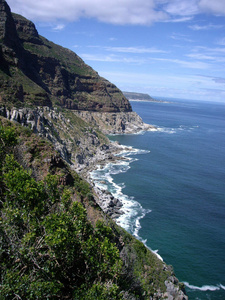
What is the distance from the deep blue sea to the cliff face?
1234 inches

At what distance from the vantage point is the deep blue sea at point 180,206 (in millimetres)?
37344

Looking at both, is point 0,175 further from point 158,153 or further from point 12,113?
point 158,153

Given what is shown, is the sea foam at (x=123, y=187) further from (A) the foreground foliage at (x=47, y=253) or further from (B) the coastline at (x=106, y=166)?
(A) the foreground foliage at (x=47, y=253)

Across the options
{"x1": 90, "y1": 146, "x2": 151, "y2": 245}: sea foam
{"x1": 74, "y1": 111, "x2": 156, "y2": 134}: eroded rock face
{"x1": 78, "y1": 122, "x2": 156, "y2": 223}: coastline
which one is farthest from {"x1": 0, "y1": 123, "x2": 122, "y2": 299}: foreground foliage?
{"x1": 74, "y1": 111, "x2": 156, "y2": 134}: eroded rock face

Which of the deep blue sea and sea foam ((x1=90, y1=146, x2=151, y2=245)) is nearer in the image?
the deep blue sea

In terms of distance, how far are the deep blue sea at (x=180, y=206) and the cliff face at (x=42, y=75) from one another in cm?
3135

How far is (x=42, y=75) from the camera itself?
11338cm

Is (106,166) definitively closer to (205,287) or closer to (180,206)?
(180,206)

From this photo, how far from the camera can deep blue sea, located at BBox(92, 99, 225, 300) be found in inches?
1470

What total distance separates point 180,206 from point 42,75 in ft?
281

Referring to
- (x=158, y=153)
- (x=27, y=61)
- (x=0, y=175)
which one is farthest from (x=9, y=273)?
(x=27, y=61)

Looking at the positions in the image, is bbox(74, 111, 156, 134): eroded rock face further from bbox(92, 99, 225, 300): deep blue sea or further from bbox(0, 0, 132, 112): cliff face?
bbox(92, 99, 225, 300): deep blue sea

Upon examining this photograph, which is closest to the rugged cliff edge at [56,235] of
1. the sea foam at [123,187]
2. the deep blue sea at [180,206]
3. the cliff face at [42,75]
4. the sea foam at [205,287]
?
the cliff face at [42,75]

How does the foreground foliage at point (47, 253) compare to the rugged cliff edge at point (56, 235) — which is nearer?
the foreground foliage at point (47, 253)
